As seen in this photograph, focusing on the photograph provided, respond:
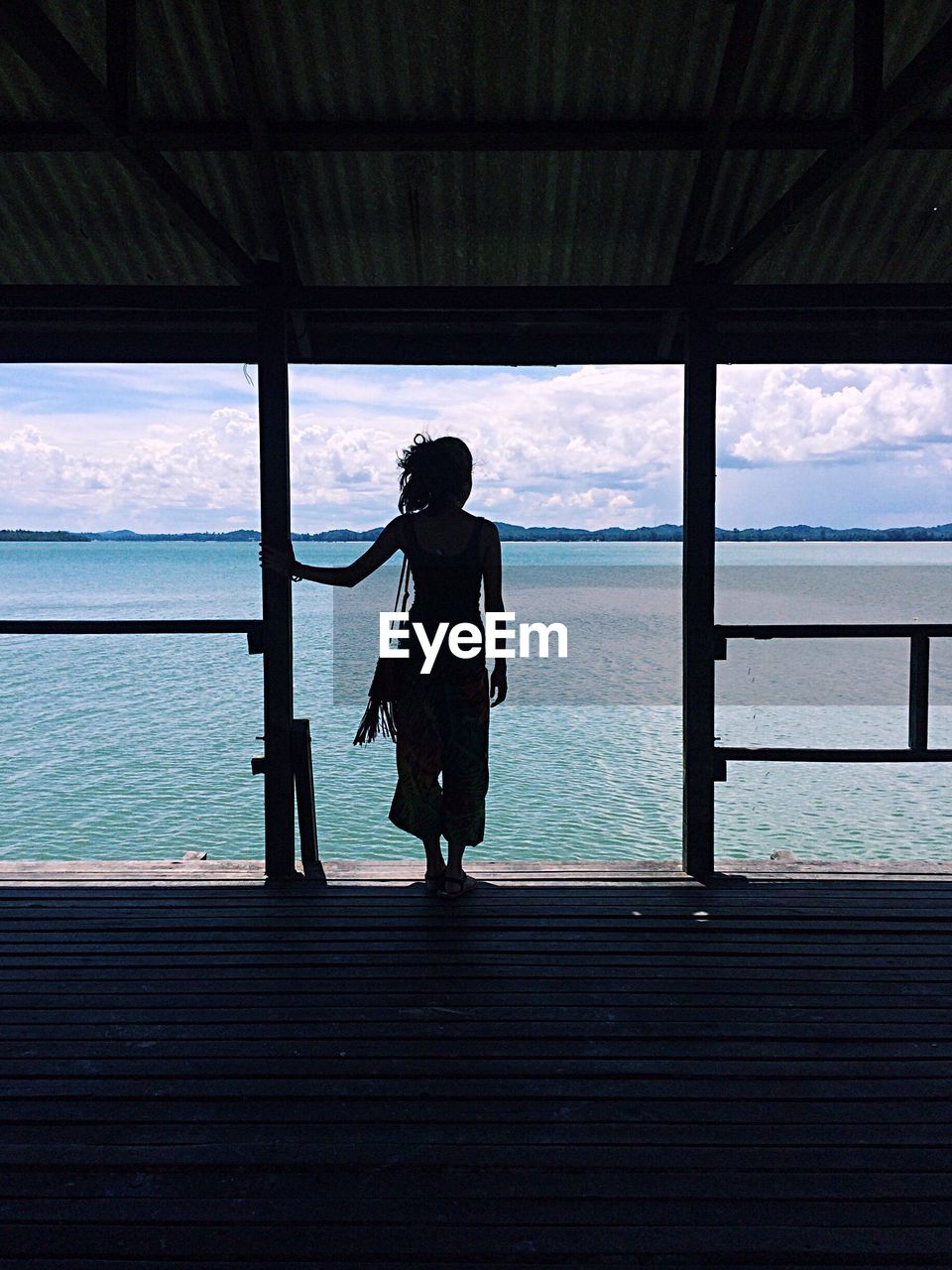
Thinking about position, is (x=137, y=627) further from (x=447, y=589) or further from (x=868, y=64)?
(x=868, y=64)

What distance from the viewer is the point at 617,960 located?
2.82 meters

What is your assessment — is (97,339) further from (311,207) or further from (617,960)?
(617,960)

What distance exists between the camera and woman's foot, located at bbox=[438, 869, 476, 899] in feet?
11.1

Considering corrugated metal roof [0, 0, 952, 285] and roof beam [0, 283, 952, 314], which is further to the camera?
roof beam [0, 283, 952, 314]

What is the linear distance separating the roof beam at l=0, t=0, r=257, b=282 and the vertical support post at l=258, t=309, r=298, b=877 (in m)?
0.41

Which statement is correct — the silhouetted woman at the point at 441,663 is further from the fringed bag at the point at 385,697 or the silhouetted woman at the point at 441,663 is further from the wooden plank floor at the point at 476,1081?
the wooden plank floor at the point at 476,1081

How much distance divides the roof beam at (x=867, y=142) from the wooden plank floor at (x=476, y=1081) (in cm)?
224

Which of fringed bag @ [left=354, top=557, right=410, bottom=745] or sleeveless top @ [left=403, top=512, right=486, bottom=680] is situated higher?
sleeveless top @ [left=403, top=512, right=486, bottom=680]

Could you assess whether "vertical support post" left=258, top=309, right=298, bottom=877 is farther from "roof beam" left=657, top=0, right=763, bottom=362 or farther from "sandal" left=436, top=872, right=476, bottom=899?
"roof beam" left=657, top=0, right=763, bottom=362

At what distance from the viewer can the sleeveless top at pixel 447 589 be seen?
3328 mm

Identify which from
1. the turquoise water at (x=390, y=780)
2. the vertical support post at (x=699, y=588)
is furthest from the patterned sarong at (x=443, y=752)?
the turquoise water at (x=390, y=780)

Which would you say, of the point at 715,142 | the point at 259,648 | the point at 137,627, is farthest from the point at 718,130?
the point at 137,627

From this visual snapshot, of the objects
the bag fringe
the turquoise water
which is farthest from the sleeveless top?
the turquoise water

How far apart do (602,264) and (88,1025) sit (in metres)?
3.16
